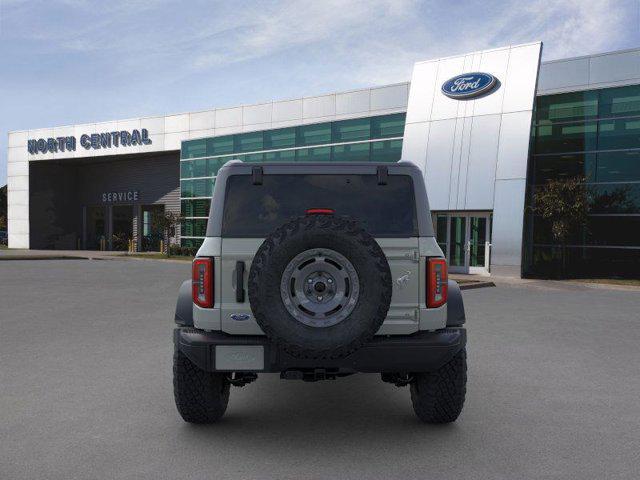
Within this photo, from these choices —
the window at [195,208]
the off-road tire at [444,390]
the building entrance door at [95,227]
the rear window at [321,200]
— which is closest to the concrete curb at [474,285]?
the off-road tire at [444,390]

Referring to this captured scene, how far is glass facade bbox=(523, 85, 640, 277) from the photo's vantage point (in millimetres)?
22453

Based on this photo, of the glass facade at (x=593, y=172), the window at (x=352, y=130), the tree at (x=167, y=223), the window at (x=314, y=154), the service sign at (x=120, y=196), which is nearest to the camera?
the glass facade at (x=593, y=172)

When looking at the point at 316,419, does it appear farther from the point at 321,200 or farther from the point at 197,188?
the point at 197,188

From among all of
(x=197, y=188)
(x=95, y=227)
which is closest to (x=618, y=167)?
(x=197, y=188)

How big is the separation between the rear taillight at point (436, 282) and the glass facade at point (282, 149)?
24049 millimetres

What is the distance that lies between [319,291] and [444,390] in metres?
1.35

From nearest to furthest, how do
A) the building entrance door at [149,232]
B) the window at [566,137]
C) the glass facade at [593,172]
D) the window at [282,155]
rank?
the glass facade at [593,172], the window at [566,137], the window at [282,155], the building entrance door at [149,232]

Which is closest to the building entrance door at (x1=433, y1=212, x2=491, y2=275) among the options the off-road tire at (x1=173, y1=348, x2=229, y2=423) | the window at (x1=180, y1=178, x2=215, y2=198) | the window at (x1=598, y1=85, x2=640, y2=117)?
the window at (x1=598, y1=85, x2=640, y2=117)

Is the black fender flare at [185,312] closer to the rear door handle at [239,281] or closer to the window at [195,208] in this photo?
the rear door handle at [239,281]

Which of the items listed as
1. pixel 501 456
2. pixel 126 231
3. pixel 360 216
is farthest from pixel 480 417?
pixel 126 231

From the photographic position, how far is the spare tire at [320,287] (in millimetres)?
3840

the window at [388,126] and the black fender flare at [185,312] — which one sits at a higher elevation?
the window at [388,126]

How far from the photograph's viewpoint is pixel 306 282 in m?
3.93

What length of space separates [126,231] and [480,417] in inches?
1742
